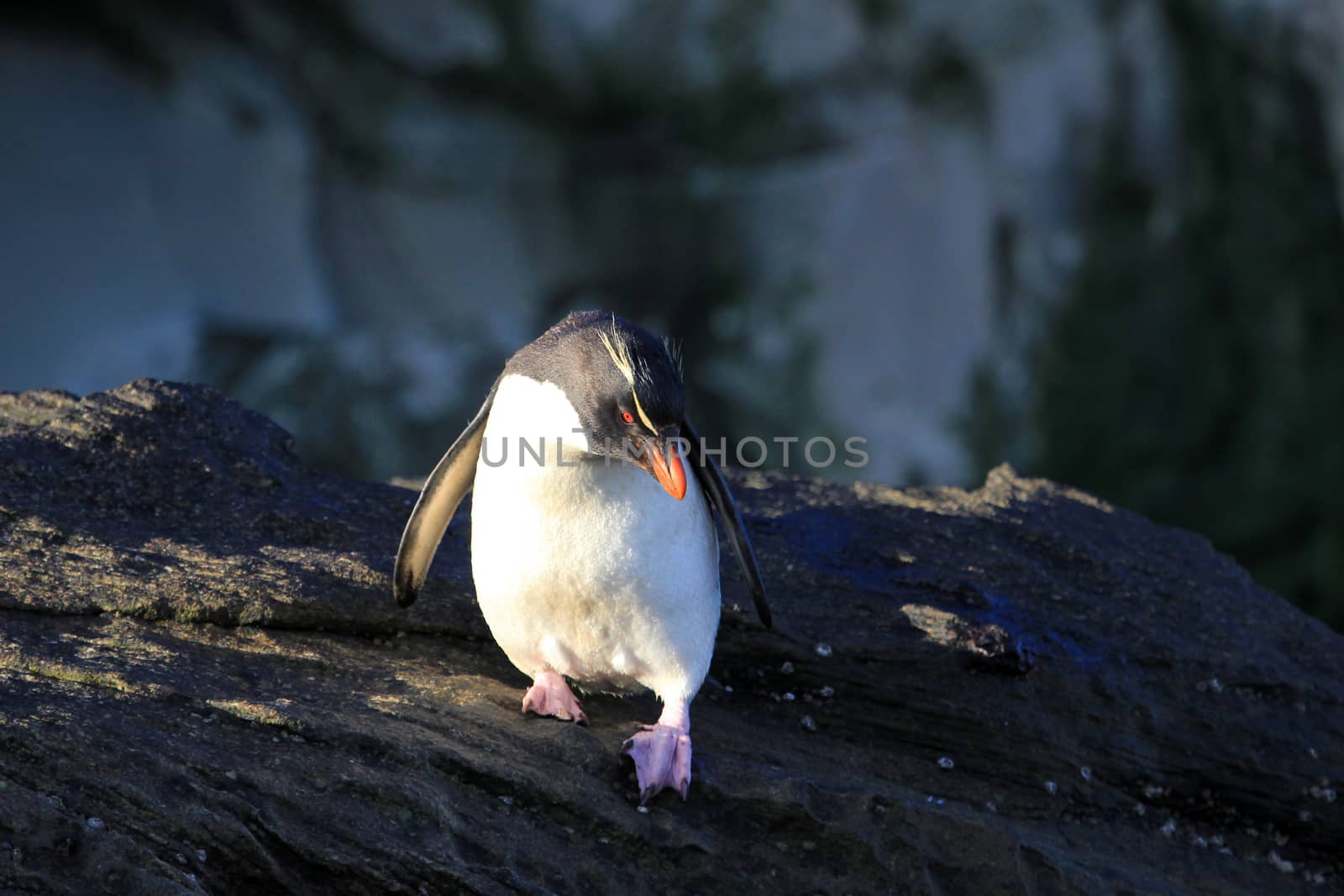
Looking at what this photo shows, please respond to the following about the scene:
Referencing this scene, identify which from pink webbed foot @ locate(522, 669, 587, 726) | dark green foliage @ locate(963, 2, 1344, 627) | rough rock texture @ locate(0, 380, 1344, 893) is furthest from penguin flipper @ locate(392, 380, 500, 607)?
dark green foliage @ locate(963, 2, 1344, 627)

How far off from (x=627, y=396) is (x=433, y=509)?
2.13 ft

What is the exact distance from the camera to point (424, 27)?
6.50m

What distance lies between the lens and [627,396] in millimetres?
2186

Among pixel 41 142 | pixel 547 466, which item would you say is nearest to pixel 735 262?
pixel 41 142

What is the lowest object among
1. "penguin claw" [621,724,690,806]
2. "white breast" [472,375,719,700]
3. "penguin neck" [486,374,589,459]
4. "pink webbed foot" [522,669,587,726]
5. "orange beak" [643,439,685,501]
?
"penguin claw" [621,724,690,806]

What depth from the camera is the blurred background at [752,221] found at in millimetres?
6676

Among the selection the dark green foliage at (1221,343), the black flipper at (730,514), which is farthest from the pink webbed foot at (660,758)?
the dark green foliage at (1221,343)

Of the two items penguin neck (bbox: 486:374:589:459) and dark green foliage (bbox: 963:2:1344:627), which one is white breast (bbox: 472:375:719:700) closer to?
penguin neck (bbox: 486:374:589:459)

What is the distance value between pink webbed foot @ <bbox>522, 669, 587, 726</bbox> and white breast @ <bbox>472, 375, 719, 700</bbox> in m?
0.03

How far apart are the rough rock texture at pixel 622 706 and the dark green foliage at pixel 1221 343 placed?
381cm

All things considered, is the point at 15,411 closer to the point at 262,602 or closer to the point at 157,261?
the point at 262,602

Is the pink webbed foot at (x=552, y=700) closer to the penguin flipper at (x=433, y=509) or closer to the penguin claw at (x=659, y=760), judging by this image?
the penguin claw at (x=659, y=760)

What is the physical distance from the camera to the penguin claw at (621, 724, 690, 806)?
2.27 meters

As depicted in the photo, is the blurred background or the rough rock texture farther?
the blurred background
